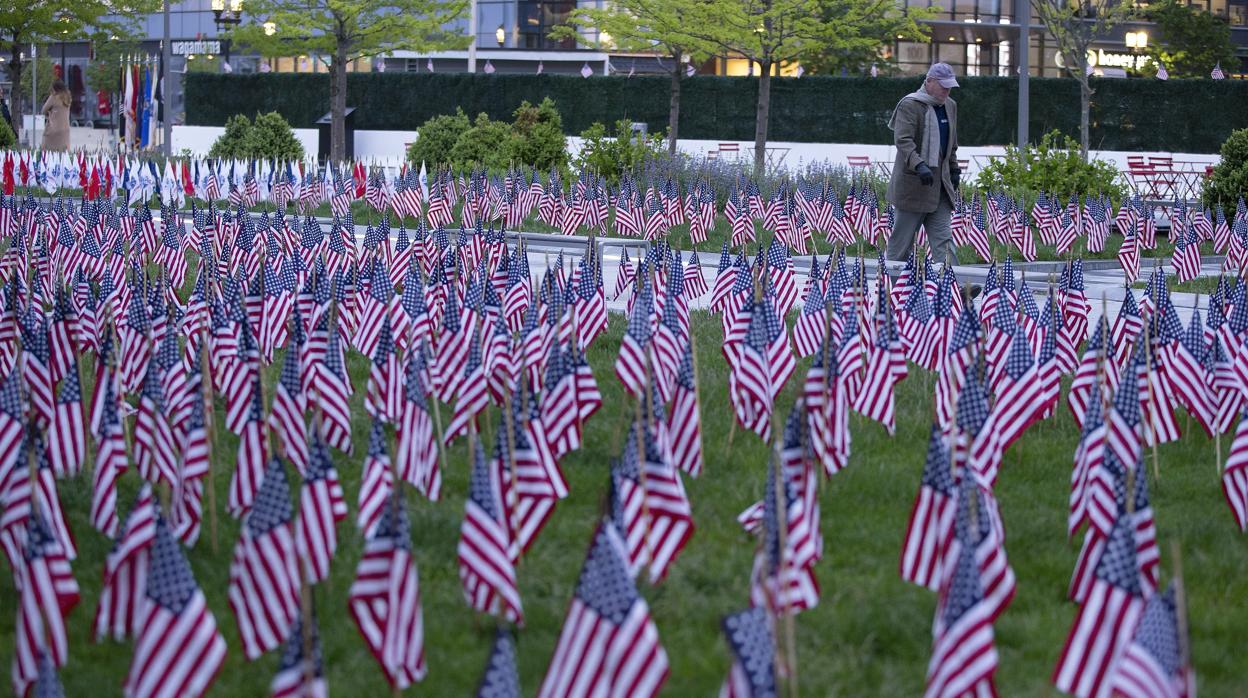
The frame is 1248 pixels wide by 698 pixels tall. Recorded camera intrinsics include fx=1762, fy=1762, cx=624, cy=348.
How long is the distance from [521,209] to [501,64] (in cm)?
4214

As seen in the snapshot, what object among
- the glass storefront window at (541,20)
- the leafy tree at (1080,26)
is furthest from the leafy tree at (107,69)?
the leafy tree at (1080,26)

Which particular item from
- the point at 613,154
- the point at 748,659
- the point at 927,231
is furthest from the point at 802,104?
the point at 748,659

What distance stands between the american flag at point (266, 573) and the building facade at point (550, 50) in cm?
3375

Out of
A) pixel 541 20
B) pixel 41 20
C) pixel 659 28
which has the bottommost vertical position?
pixel 659 28

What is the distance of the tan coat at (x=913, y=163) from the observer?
15.1m

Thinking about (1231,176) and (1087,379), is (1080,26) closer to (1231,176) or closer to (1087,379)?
(1231,176)

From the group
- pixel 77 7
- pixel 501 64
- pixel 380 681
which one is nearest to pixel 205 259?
pixel 380 681

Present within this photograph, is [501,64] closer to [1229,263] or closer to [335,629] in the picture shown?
[1229,263]

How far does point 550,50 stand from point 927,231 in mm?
47531

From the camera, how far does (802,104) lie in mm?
40031

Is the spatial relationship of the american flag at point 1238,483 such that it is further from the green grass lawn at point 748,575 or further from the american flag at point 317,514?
the american flag at point 317,514

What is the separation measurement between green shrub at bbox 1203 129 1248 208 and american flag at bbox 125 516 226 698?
17.2m

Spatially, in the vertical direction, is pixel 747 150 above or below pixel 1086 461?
above

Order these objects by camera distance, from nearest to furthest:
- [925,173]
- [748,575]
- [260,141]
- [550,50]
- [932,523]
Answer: [932,523]
[748,575]
[925,173]
[260,141]
[550,50]
